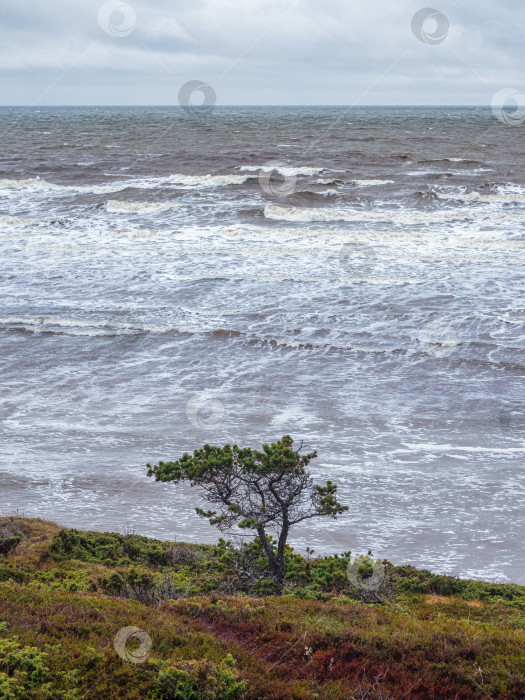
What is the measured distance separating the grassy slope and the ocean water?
1738 millimetres

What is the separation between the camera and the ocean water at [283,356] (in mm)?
10852

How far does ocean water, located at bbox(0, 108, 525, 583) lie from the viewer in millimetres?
10852

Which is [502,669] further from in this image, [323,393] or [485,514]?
[323,393]

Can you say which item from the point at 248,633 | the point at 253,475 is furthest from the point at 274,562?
the point at 248,633

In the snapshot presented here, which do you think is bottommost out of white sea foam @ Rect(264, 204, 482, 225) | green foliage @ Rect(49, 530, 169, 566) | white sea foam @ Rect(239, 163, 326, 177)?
green foliage @ Rect(49, 530, 169, 566)

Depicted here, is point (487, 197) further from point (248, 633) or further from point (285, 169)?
point (248, 633)

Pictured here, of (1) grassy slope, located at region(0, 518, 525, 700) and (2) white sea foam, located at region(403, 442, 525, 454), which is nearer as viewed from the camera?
(1) grassy slope, located at region(0, 518, 525, 700)

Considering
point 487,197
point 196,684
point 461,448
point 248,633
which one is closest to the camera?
point 196,684

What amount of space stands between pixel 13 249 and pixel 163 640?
28.0 metres

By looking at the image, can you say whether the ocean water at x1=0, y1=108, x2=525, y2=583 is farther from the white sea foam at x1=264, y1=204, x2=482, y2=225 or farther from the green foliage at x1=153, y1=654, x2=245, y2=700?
the green foliage at x1=153, y1=654, x2=245, y2=700

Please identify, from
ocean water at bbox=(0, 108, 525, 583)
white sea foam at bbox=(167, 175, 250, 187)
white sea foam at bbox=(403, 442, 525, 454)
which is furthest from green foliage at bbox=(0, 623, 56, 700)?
white sea foam at bbox=(167, 175, 250, 187)

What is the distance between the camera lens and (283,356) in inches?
699

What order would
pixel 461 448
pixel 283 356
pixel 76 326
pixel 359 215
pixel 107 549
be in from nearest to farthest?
pixel 107 549
pixel 461 448
pixel 283 356
pixel 76 326
pixel 359 215

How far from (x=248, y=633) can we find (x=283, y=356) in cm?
1204
